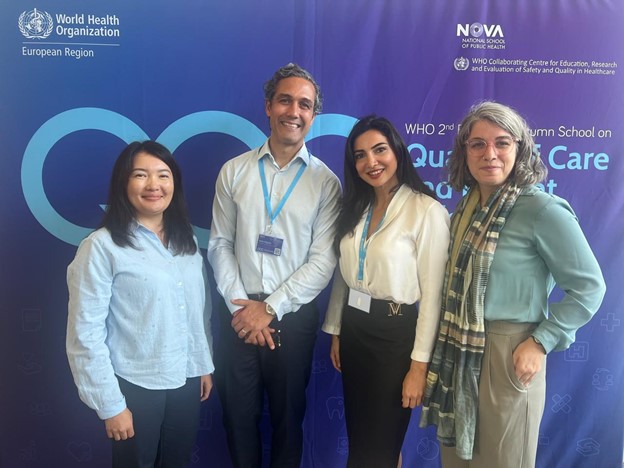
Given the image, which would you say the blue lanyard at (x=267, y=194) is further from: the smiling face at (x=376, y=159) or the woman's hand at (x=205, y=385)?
the woman's hand at (x=205, y=385)

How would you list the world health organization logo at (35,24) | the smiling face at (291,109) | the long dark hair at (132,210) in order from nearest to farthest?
the long dark hair at (132,210) → the smiling face at (291,109) → the world health organization logo at (35,24)

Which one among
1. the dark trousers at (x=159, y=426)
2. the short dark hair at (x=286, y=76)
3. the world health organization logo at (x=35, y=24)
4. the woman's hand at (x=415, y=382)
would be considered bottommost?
the dark trousers at (x=159, y=426)

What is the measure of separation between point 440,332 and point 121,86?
1.94 m

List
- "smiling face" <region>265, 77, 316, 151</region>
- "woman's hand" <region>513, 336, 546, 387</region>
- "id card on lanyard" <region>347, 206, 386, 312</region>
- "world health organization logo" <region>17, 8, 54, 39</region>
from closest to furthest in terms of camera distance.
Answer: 1. "woman's hand" <region>513, 336, 546, 387</region>
2. "id card on lanyard" <region>347, 206, 386, 312</region>
3. "smiling face" <region>265, 77, 316, 151</region>
4. "world health organization logo" <region>17, 8, 54, 39</region>

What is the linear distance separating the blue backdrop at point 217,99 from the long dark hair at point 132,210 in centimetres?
58

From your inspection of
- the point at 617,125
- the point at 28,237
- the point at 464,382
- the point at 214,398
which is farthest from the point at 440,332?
the point at 28,237

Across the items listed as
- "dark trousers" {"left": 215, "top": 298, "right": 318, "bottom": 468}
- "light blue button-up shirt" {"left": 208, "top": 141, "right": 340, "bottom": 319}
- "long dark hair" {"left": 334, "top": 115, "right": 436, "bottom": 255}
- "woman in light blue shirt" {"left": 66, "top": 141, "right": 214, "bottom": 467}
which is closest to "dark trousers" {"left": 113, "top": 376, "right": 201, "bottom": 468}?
"woman in light blue shirt" {"left": 66, "top": 141, "right": 214, "bottom": 467}

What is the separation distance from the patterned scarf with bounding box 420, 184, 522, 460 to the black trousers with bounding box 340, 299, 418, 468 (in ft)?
0.37

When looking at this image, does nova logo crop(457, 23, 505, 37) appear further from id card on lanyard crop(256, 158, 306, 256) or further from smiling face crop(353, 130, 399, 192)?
id card on lanyard crop(256, 158, 306, 256)

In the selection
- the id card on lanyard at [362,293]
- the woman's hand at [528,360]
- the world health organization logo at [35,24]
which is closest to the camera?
the woman's hand at [528,360]

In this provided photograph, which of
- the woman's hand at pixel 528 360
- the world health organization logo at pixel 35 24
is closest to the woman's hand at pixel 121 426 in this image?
the woman's hand at pixel 528 360

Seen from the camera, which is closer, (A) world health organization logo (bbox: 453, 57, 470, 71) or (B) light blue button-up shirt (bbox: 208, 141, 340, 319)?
(B) light blue button-up shirt (bbox: 208, 141, 340, 319)

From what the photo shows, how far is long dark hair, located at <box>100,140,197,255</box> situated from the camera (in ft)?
5.06

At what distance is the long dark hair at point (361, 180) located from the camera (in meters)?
1.69
